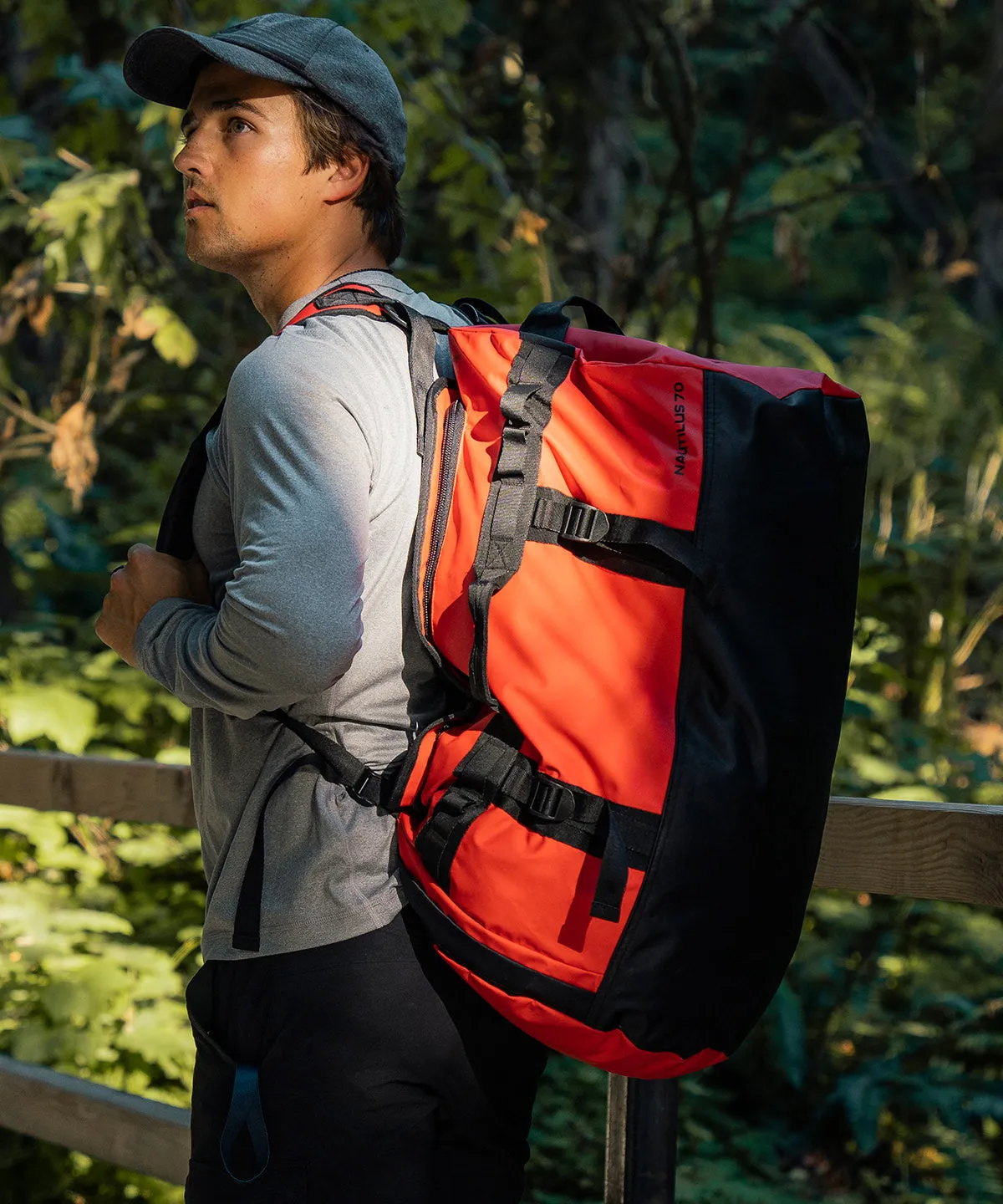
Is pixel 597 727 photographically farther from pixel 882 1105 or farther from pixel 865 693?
pixel 865 693

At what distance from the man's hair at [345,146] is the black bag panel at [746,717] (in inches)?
20.6

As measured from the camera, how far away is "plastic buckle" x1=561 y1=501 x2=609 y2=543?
1.15m

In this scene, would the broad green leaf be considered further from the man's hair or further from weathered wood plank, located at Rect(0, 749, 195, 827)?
the man's hair

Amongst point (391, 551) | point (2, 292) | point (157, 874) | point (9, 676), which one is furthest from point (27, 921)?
point (391, 551)

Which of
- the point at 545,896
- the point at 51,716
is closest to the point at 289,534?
the point at 545,896

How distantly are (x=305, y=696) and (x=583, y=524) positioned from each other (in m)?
0.34

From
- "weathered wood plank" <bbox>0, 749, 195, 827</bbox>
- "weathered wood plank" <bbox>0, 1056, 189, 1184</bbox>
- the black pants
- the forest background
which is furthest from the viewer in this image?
the forest background

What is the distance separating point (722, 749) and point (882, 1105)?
2.56 m

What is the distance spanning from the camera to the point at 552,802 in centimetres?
115

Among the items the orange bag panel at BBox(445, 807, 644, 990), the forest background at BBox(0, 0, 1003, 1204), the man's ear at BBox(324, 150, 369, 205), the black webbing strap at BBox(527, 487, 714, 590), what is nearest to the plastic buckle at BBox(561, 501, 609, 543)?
the black webbing strap at BBox(527, 487, 714, 590)

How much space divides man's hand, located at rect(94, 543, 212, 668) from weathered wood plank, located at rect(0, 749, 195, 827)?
2.78 feet

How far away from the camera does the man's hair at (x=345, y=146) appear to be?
1415mm

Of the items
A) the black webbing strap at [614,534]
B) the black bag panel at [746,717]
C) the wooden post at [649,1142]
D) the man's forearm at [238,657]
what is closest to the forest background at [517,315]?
the wooden post at [649,1142]

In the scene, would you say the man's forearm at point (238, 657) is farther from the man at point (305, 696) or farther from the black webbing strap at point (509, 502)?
the black webbing strap at point (509, 502)
